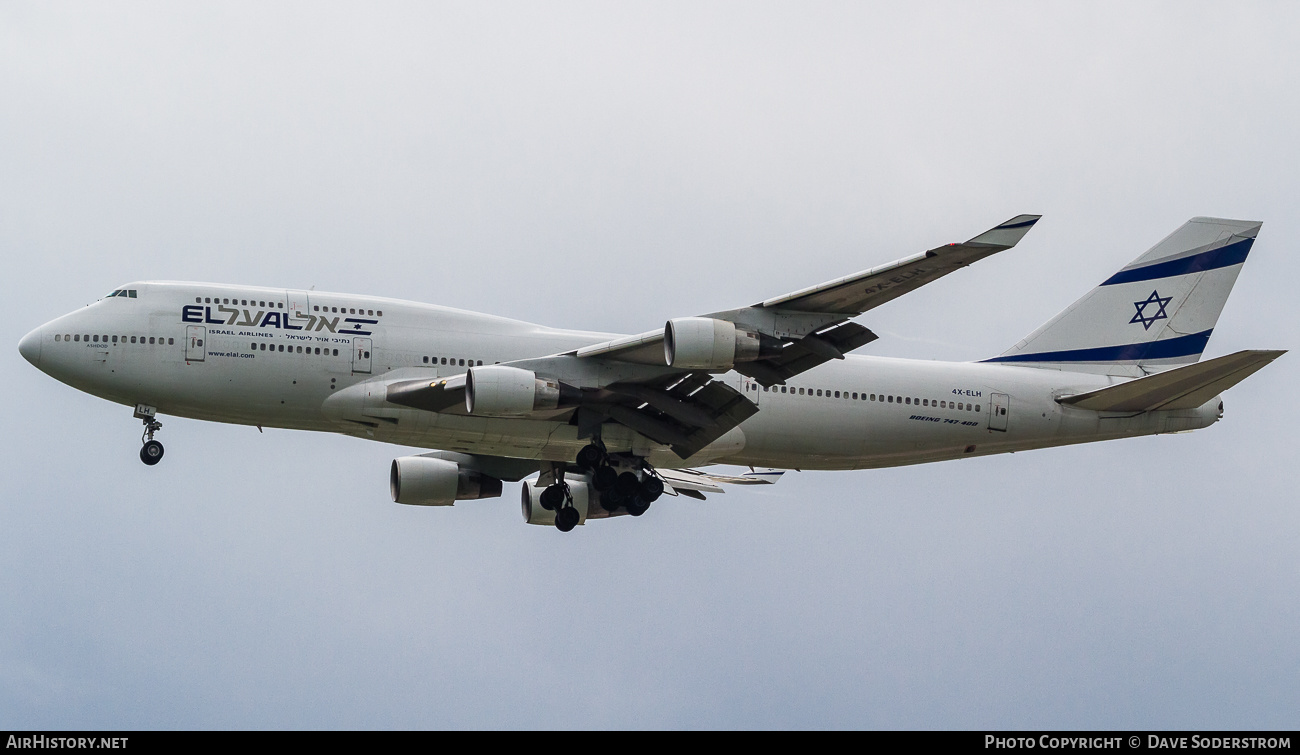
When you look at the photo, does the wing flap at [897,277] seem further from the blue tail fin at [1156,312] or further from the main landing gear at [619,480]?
the blue tail fin at [1156,312]

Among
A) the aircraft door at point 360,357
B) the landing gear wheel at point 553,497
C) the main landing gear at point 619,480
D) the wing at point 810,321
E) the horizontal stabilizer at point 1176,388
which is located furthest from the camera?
the landing gear wheel at point 553,497

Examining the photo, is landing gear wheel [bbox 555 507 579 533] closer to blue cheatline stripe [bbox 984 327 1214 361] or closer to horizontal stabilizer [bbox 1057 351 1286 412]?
blue cheatline stripe [bbox 984 327 1214 361]

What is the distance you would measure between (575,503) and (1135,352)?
566 inches

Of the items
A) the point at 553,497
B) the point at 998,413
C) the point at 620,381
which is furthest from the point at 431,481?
the point at 998,413

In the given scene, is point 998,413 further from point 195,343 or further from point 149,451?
point 149,451

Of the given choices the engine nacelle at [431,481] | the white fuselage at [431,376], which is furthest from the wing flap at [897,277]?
the engine nacelle at [431,481]

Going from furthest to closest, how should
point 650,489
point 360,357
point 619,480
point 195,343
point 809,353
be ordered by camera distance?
1. point 650,489
2. point 619,480
3. point 360,357
4. point 195,343
5. point 809,353

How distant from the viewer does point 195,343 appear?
2898cm

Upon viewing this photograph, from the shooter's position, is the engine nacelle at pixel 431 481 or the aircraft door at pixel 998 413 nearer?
the aircraft door at pixel 998 413

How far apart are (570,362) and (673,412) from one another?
2.53m

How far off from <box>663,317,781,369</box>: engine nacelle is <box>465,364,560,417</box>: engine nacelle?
10.2 feet

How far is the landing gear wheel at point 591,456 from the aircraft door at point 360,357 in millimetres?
4971

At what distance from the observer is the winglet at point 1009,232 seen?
76.1 ft
